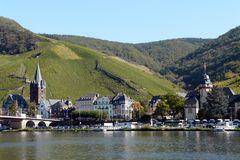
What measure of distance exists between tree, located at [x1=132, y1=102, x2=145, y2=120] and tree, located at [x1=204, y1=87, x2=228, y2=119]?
3385 cm

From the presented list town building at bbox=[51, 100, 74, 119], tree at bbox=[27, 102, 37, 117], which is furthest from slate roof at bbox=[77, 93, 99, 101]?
tree at bbox=[27, 102, 37, 117]

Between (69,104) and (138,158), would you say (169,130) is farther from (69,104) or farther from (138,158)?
(69,104)

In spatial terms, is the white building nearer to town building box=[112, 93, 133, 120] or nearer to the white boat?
town building box=[112, 93, 133, 120]

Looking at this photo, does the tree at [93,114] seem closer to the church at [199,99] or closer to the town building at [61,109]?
the town building at [61,109]

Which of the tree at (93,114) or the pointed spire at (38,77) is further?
the pointed spire at (38,77)

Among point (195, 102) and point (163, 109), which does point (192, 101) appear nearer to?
point (195, 102)

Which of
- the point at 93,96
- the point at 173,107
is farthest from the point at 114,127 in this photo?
the point at 93,96

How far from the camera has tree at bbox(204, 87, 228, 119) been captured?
120688 millimetres

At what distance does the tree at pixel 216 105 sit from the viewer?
4751 inches

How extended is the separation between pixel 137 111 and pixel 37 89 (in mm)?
43273

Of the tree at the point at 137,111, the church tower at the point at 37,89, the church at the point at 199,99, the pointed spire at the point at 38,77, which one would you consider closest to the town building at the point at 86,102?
the church tower at the point at 37,89

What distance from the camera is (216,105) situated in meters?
121

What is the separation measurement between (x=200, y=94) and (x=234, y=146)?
78.6 metres

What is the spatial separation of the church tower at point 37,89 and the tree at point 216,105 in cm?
7768
